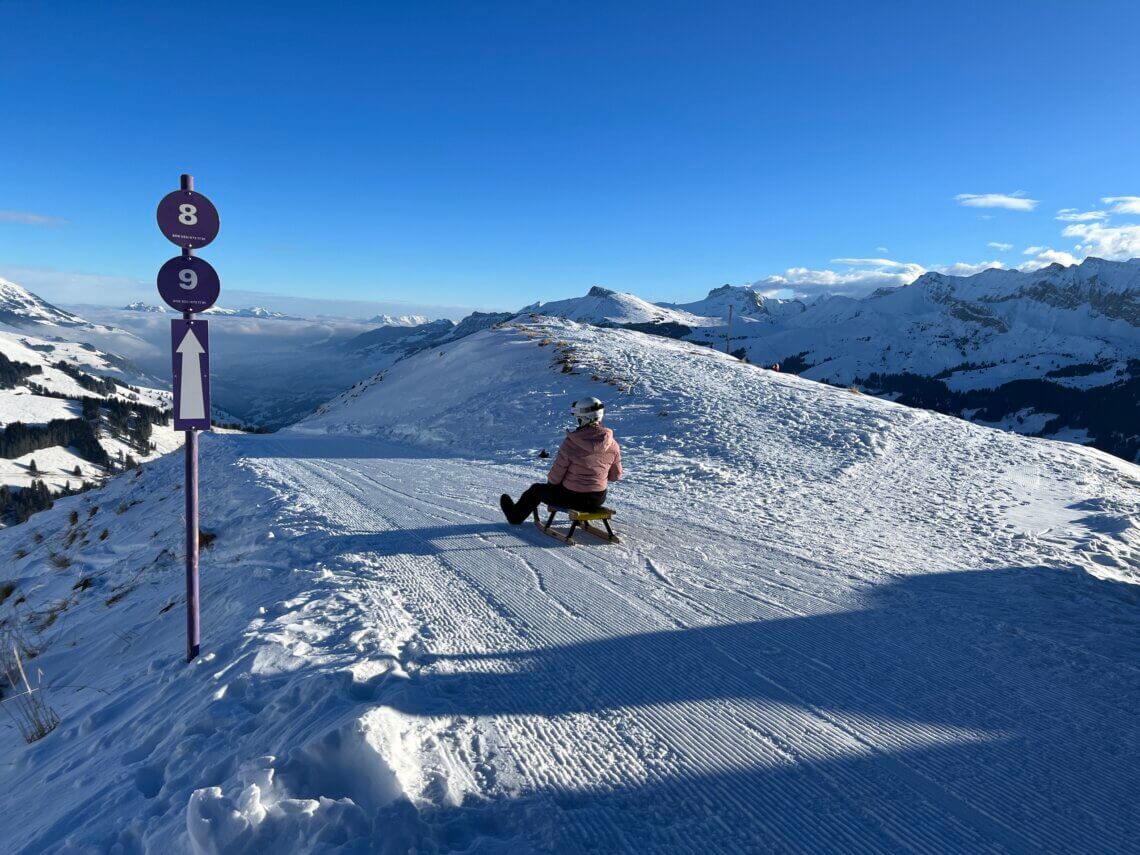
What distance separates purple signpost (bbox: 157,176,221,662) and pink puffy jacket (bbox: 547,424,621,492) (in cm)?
477

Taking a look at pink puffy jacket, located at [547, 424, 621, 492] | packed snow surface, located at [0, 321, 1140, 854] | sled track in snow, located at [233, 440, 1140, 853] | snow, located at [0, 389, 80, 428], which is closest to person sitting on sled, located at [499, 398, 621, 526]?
pink puffy jacket, located at [547, 424, 621, 492]

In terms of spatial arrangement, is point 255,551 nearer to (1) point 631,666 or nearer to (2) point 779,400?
(1) point 631,666

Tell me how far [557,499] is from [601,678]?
161 inches

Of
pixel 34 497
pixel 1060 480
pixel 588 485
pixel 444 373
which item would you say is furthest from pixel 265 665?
pixel 34 497

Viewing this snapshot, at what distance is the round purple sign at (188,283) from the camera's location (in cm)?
492

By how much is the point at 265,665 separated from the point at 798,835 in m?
4.08

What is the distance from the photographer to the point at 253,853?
9.89ft

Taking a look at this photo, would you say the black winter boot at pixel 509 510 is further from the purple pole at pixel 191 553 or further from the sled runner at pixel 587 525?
the purple pole at pixel 191 553

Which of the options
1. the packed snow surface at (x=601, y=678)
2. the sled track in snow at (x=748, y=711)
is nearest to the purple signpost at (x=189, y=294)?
the packed snow surface at (x=601, y=678)

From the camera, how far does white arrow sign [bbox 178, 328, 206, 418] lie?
5059 mm

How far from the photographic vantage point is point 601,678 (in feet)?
16.4

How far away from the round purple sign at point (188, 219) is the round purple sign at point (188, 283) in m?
0.15

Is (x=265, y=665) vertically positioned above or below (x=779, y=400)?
below

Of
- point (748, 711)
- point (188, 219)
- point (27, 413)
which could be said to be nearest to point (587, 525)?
point (748, 711)
